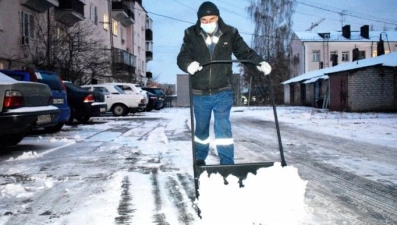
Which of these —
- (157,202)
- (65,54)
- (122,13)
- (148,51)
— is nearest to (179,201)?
(157,202)

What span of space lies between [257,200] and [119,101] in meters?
18.2

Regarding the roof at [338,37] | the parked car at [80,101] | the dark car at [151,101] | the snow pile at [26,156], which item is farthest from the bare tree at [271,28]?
the snow pile at [26,156]

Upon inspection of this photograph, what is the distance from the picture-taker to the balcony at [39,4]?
20561 mm

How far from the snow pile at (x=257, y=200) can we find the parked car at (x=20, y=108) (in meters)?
4.57

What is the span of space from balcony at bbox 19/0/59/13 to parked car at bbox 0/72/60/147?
1428cm

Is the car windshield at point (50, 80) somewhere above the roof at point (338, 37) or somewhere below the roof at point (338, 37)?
below

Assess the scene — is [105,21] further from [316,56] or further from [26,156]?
[26,156]

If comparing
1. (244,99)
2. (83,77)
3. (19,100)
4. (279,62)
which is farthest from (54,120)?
(244,99)

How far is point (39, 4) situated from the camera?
21844 millimetres

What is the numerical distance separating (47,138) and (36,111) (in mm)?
2816

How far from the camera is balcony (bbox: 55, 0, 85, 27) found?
25.3m

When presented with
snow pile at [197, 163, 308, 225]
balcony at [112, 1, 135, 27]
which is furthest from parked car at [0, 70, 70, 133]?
balcony at [112, 1, 135, 27]

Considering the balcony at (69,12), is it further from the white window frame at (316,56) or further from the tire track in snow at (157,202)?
the white window frame at (316,56)

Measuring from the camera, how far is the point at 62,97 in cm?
1075
